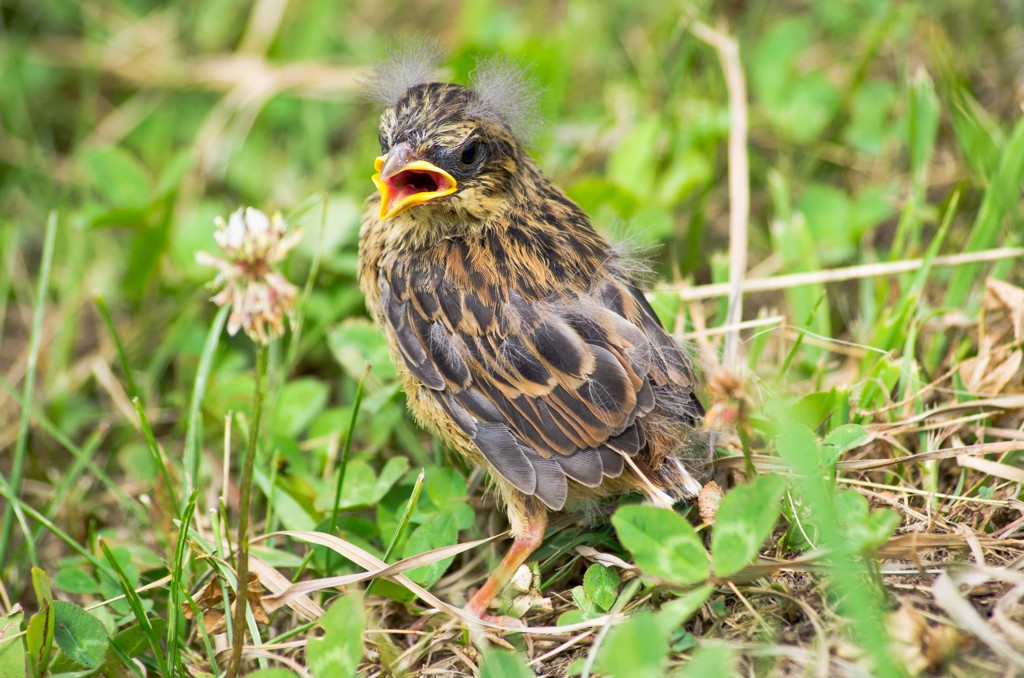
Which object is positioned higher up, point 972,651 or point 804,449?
point 804,449

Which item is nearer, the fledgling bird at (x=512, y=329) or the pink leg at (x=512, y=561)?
the fledgling bird at (x=512, y=329)

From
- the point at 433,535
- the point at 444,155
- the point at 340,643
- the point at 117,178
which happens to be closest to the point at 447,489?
the point at 433,535

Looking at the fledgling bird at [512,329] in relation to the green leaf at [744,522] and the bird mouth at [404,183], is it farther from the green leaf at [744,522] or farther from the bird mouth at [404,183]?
the green leaf at [744,522]

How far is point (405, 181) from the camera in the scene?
2814 mm

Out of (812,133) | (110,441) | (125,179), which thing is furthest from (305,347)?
(812,133)

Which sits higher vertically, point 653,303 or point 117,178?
point 117,178

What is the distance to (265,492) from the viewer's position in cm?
294

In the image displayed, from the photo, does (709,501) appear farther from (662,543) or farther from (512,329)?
(512,329)

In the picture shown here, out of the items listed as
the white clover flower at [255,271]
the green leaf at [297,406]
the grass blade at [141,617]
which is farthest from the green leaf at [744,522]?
the green leaf at [297,406]

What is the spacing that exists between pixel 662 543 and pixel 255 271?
3.57 ft

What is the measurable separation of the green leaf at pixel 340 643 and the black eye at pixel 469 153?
50.3 inches

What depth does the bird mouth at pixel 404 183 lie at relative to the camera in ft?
8.77

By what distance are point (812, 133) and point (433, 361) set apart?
2421 mm

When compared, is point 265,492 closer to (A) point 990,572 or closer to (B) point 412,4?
(A) point 990,572
